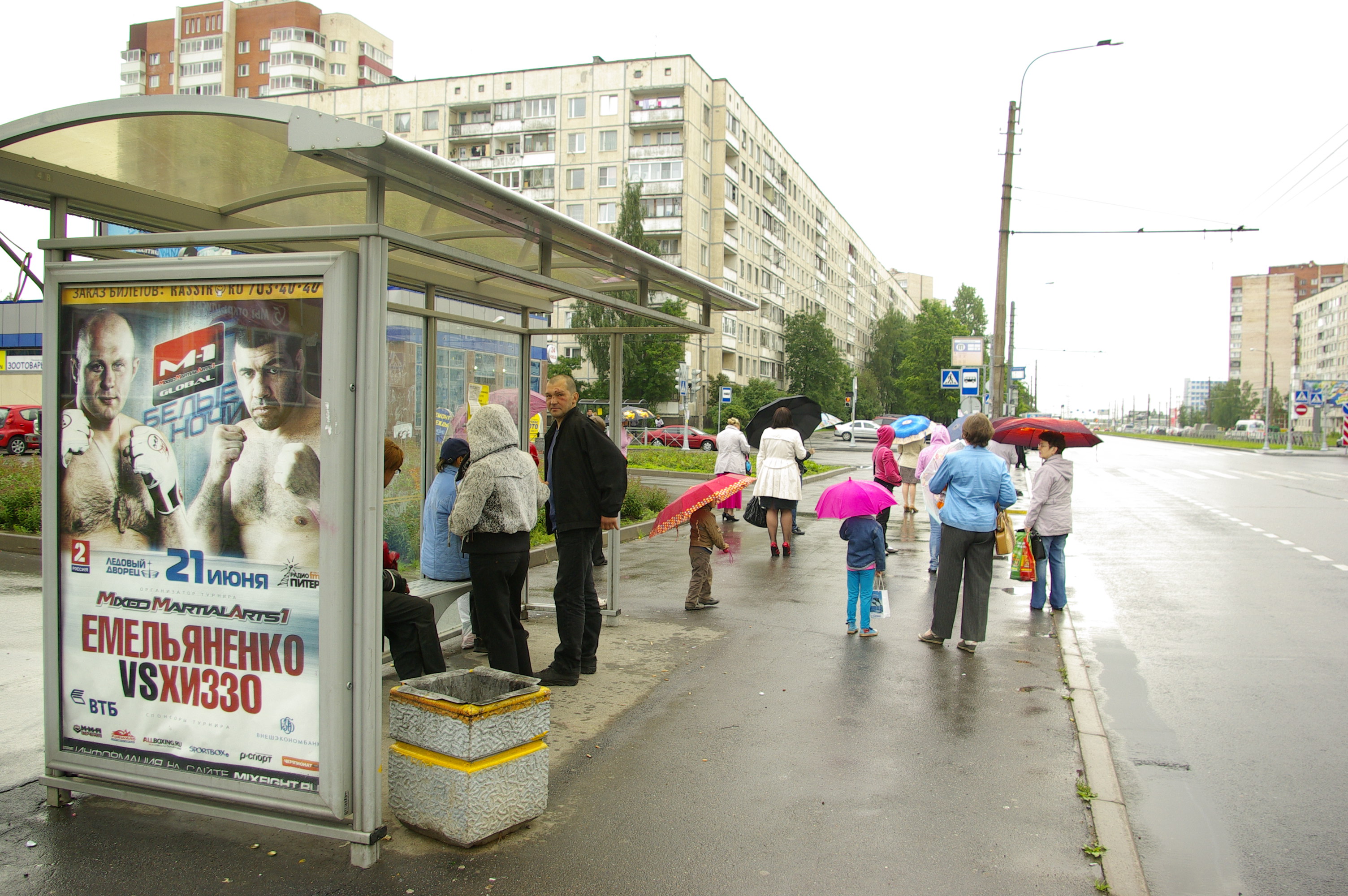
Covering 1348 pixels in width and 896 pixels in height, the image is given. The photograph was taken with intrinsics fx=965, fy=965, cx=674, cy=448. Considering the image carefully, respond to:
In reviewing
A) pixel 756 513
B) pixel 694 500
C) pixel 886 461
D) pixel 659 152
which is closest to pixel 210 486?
pixel 694 500

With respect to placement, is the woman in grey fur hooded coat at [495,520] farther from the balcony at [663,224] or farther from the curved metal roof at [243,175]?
the balcony at [663,224]

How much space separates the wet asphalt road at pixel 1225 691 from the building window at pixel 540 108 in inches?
2392

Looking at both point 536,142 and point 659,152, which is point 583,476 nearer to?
point 659,152

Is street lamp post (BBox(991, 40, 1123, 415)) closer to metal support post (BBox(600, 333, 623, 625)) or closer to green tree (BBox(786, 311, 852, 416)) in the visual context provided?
metal support post (BBox(600, 333, 623, 625))

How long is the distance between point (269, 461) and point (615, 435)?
4875mm

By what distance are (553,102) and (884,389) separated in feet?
187

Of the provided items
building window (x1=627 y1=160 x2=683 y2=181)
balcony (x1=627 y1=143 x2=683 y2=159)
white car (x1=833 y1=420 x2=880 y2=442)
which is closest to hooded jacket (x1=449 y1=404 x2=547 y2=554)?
white car (x1=833 y1=420 x2=880 y2=442)

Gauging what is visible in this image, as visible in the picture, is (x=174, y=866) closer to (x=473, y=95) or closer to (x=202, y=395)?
(x=202, y=395)

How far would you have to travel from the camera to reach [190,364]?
3732 mm

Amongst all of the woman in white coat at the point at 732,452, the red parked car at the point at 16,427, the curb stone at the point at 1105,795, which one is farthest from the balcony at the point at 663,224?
the curb stone at the point at 1105,795

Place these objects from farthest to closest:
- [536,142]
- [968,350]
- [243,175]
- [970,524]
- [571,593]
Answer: [536,142] < [968,350] < [970,524] < [571,593] < [243,175]

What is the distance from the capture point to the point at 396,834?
3889 mm

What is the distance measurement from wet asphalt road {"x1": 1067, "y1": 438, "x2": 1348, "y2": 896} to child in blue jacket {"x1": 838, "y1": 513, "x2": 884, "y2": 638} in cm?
169

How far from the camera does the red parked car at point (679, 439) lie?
40.7 m
